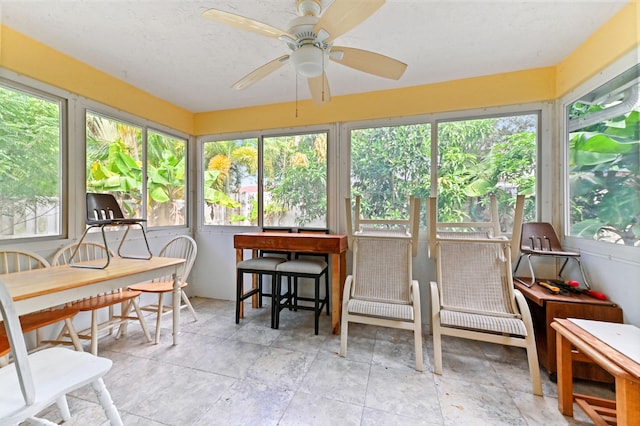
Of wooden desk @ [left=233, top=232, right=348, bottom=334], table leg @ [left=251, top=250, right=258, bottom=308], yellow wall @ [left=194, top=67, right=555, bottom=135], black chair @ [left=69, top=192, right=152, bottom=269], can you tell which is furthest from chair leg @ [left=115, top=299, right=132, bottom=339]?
yellow wall @ [left=194, top=67, right=555, bottom=135]

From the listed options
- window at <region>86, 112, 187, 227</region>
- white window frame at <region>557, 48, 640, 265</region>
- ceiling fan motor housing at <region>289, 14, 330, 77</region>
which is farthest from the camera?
window at <region>86, 112, 187, 227</region>

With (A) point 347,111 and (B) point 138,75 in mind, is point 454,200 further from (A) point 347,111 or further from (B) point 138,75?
(B) point 138,75

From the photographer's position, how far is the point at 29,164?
83.4 inches

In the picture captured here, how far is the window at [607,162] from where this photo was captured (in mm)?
1792

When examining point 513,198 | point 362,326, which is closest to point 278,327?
point 362,326

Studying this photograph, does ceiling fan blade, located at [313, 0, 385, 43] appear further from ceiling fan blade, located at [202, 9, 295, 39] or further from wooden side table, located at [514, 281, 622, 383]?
wooden side table, located at [514, 281, 622, 383]

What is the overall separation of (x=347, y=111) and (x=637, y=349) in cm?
293

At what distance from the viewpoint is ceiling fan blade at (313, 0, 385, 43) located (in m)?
1.18

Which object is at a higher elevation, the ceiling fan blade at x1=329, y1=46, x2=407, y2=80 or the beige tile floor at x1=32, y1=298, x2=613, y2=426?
the ceiling fan blade at x1=329, y1=46, x2=407, y2=80

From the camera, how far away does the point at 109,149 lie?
8.89 feet

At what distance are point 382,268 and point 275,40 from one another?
221 centimetres

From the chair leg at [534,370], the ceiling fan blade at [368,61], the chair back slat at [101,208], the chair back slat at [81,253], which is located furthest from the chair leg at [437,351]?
the chair back slat at [81,253]

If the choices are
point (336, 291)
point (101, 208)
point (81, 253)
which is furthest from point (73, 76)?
point (336, 291)

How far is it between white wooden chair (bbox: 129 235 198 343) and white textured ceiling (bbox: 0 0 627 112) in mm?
1868
